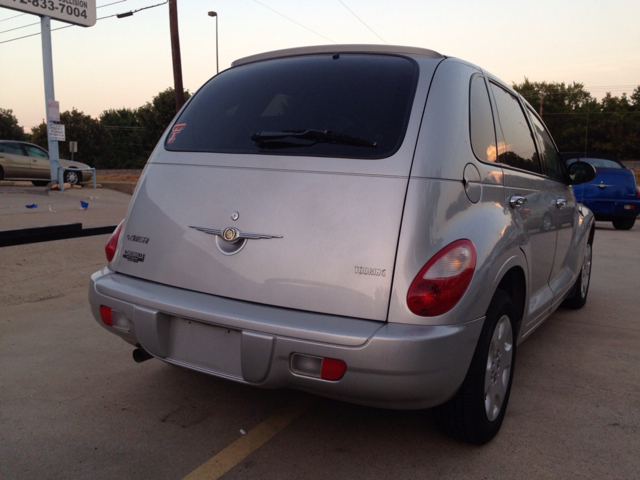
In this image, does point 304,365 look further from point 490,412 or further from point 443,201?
point 490,412

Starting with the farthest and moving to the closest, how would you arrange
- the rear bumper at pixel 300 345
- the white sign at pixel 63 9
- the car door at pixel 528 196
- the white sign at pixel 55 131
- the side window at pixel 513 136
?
the white sign at pixel 55 131
the white sign at pixel 63 9
the side window at pixel 513 136
the car door at pixel 528 196
the rear bumper at pixel 300 345

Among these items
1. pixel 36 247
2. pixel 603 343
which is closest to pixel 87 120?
pixel 36 247

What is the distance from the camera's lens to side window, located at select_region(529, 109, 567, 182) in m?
3.93

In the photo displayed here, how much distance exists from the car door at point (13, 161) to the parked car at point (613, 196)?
1747cm

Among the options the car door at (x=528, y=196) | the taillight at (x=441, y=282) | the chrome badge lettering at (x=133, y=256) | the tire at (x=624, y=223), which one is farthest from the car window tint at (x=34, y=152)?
the taillight at (x=441, y=282)

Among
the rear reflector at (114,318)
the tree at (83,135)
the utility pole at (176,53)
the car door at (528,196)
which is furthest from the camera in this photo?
the tree at (83,135)

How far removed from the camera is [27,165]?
19484mm

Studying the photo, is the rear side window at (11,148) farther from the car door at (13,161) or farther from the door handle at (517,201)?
the door handle at (517,201)

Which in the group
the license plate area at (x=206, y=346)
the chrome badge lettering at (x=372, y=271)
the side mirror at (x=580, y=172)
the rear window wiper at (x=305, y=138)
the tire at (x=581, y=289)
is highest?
the rear window wiper at (x=305, y=138)

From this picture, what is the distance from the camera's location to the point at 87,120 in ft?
215

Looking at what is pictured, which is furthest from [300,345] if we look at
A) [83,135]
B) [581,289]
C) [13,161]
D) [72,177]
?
[83,135]

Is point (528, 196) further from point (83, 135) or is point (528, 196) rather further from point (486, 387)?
point (83, 135)

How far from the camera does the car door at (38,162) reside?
19.7 m

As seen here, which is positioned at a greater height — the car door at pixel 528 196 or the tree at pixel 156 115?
the tree at pixel 156 115
